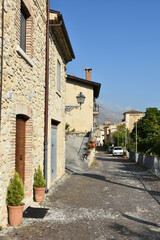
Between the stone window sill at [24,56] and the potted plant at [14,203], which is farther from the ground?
the stone window sill at [24,56]

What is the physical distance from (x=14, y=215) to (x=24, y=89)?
9.38ft

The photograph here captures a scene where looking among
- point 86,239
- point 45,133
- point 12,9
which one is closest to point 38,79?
point 45,133

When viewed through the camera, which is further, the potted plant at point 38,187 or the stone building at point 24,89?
the potted plant at point 38,187

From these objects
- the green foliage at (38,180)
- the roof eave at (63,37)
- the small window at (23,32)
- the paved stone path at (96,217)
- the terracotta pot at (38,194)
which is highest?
the roof eave at (63,37)

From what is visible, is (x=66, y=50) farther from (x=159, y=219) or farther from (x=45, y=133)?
(x=159, y=219)

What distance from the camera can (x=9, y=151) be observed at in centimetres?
473

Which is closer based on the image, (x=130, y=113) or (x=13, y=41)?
(x=13, y=41)

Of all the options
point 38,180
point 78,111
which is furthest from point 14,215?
point 78,111

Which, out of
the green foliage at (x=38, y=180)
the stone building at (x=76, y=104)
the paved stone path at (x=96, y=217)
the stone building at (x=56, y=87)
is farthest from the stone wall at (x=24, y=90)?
the stone building at (x=76, y=104)

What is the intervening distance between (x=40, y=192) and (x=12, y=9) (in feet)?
14.9

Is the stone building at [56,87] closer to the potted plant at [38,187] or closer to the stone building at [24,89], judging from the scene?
the stone building at [24,89]

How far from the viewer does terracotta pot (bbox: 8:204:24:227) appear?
177 inches

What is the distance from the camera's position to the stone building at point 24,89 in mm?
4512

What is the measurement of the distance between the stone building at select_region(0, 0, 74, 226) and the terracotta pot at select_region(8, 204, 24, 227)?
0.33 feet
